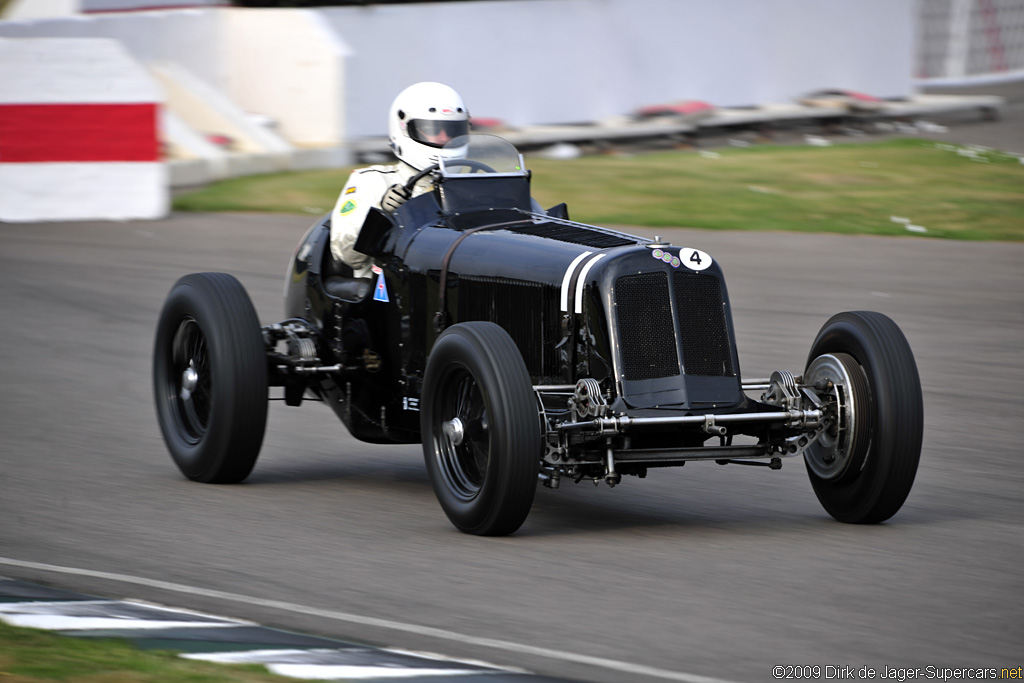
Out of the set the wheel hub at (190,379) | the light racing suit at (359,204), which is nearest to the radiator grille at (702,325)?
the light racing suit at (359,204)

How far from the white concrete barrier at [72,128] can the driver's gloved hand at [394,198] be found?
10.1 meters

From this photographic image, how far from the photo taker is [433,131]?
7871 millimetres

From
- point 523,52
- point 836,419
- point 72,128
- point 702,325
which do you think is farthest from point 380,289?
point 523,52

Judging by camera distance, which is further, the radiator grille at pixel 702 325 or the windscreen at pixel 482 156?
the windscreen at pixel 482 156

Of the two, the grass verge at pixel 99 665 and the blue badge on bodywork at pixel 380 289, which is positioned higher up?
the blue badge on bodywork at pixel 380 289

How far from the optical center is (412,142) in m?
7.89

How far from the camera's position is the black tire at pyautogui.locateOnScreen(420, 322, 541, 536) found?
5.88m

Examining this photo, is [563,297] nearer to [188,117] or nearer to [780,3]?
[188,117]

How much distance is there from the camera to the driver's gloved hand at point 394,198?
25.2 feet

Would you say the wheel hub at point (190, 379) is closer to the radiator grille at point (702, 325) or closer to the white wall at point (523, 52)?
the radiator grille at point (702, 325)

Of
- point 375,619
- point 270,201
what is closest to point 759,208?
point 270,201

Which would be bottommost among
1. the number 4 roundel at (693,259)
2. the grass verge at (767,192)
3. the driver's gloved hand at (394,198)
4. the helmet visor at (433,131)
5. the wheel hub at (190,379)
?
the wheel hub at (190,379)

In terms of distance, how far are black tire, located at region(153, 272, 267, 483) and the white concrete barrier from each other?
31.6 feet

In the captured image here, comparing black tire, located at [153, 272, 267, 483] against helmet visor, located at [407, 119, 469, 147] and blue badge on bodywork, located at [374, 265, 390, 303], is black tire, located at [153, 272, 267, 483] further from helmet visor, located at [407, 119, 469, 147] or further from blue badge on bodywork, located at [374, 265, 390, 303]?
helmet visor, located at [407, 119, 469, 147]
